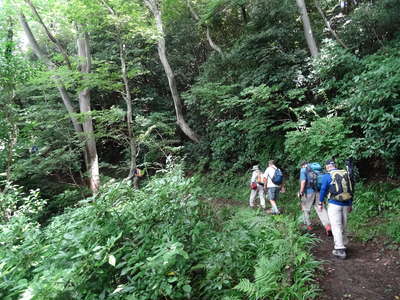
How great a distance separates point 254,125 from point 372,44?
468 cm

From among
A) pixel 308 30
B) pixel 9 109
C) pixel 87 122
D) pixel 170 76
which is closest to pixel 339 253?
pixel 308 30

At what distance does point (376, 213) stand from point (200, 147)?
32.7ft

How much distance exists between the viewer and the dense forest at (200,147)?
3.26m

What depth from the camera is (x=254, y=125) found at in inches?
398

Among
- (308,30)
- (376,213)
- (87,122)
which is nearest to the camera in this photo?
(376,213)

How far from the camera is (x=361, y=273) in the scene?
3.97 m

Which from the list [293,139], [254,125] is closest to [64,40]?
[254,125]

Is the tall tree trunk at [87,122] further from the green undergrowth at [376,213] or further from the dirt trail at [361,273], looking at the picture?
the green undergrowth at [376,213]

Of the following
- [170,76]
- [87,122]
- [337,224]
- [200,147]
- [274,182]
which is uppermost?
[170,76]

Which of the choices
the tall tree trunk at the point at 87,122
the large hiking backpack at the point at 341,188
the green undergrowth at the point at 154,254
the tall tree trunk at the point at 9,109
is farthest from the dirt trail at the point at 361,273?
the tall tree trunk at the point at 87,122

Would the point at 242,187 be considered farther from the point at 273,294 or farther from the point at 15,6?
the point at 15,6

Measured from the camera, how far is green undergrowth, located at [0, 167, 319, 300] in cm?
289

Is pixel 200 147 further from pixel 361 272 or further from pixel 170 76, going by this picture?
pixel 361 272

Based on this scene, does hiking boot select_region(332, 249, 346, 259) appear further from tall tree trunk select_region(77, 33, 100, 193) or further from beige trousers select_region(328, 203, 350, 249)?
tall tree trunk select_region(77, 33, 100, 193)
